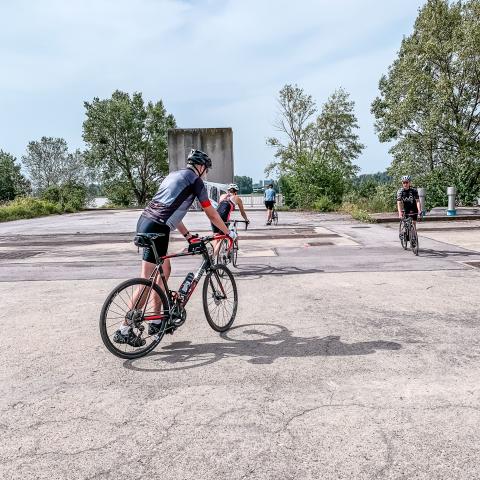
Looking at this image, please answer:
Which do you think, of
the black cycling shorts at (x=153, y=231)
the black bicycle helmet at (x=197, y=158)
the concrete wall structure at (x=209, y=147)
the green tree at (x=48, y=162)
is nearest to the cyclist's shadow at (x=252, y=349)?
the black cycling shorts at (x=153, y=231)

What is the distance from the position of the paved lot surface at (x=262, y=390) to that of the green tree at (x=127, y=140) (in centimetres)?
5991

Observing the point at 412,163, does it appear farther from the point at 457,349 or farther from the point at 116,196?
the point at 116,196

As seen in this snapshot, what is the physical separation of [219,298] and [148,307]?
1.00 metres

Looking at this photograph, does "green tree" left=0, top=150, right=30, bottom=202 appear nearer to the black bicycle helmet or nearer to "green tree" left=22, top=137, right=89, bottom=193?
"green tree" left=22, top=137, right=89, bottom=193

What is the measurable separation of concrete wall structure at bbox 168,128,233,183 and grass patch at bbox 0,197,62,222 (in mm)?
12049

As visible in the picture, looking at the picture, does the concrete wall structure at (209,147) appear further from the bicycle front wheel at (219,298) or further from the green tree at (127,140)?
the bicycle front wheel at (219,298)

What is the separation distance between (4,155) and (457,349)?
96.5 meters

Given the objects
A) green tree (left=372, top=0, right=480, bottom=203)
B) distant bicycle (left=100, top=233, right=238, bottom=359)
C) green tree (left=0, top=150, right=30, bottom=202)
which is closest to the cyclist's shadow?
Result: distant bicycle (left=100, top=233, right=238, bottom=359)

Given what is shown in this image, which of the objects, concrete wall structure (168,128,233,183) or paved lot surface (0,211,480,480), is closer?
paved lot surface (0,211,480,480)

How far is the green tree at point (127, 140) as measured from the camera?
63.7 m

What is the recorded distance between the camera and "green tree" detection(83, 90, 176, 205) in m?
63.7

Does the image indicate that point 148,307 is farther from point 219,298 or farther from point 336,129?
point 336,129

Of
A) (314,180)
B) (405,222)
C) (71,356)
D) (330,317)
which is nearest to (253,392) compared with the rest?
(71,356)

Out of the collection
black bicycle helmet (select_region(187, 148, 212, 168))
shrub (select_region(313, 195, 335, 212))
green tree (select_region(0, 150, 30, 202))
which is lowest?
shrub (select_region(313, 195, 335, 212))
